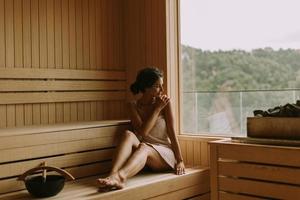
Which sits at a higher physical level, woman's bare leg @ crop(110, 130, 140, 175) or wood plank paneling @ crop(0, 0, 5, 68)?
wood plank paneling @ crop(0, 0, 5, 68)

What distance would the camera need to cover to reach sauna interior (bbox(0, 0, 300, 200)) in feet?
10.2

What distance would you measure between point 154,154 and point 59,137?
839 millimetres

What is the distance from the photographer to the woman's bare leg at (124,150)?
3.30 m

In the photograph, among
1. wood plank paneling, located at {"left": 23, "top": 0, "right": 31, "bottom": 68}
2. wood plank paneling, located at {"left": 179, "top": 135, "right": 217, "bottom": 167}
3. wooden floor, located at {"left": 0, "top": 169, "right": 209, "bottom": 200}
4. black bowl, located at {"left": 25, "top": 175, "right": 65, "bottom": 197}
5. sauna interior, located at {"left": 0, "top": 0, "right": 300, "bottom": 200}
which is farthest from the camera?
wood plank paneling, located at {"left": 179, "top": 135, "right": 217, "bottom": 167}

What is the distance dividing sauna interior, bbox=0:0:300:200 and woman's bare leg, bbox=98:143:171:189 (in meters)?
0.08

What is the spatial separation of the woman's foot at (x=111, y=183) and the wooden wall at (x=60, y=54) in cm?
121

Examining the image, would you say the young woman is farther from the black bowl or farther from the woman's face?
the black bowl

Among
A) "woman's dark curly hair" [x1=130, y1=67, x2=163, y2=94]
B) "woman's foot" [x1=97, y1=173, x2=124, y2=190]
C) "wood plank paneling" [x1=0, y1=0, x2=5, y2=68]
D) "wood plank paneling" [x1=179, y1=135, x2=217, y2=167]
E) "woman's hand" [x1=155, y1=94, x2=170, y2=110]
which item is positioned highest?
"wood plank paneling" [x1=0, y1=0, x2=5, y2=68]

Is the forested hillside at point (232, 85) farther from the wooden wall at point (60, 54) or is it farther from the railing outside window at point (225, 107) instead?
the wooden wall at point (60, 54)

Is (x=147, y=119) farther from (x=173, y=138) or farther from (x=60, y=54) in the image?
(x=60, y=54)

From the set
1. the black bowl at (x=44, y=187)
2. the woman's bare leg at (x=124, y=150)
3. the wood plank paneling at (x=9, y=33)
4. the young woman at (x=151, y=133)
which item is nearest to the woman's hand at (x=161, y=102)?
the young woman at (x=151, y=133)

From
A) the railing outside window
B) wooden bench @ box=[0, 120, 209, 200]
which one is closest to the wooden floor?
wooden bench @ box=[0, 120, 209, 200]

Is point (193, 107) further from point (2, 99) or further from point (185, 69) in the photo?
point (2, 99)

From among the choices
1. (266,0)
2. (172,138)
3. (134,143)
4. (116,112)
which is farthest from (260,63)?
(116,112)
